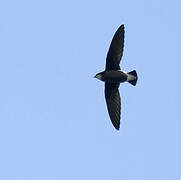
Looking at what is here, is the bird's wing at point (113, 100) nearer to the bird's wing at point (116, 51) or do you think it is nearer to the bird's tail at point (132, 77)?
the bird's wing at point (116, 51)

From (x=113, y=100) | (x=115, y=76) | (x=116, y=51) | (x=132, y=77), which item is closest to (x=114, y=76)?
(x=115, y=76)

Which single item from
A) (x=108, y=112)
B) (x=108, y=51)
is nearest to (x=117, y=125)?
(x=108, y=112)

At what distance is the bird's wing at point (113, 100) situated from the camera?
26203 millimetres

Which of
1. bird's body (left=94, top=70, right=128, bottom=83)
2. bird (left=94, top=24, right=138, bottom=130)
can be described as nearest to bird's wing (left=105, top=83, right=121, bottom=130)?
bird (left=94, top=24, right=138, bottom=130)

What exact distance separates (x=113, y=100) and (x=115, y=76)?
3.79 feet

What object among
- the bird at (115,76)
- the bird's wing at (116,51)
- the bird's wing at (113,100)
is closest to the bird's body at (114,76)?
the bird at (115,76)

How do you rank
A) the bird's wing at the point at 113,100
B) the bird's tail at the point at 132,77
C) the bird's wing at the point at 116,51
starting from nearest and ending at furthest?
the bird's tail at the point at 132,77 < the bird's wing at the point at 116,51 < the bird's wing at the point at 113,100

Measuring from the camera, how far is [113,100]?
26297 mm

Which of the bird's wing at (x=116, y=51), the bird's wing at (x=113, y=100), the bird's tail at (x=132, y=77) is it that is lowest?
Result: the bird's wing at (x=113, y=100)

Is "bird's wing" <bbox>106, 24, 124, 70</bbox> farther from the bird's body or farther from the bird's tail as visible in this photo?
the bird's tail

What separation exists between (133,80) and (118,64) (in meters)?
0.67

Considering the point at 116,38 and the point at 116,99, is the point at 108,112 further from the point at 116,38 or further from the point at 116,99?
the point at 116,38

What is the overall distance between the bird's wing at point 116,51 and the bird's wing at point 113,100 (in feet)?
2.57

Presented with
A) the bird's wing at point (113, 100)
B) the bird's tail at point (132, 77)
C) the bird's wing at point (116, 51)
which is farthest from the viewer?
the bird's wing at point (113, 100)
